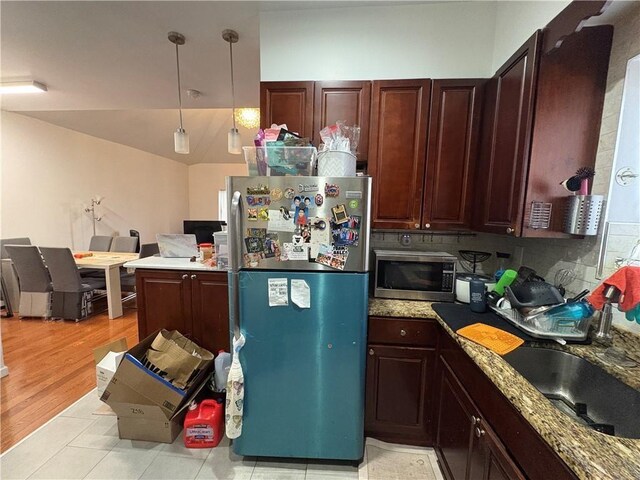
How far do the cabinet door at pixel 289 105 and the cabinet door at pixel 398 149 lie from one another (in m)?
0.43

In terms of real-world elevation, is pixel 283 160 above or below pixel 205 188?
below

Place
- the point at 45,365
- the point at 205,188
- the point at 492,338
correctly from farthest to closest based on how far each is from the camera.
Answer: the point at 205,188, the point at 45,365, the point at 492,338

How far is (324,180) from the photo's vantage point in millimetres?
1337

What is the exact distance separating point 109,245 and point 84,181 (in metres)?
1.31

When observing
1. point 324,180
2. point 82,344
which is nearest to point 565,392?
point 324,180

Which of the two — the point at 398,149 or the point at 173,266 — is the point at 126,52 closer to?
the point at 173,266

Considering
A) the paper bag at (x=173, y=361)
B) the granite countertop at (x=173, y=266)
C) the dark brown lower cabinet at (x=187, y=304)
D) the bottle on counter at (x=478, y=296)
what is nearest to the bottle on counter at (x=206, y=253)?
the granite countertop at (x=173, y=266)

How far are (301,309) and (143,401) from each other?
1196mm

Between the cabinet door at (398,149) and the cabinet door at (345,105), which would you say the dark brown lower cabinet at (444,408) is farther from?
the cabinet door at (345,105)

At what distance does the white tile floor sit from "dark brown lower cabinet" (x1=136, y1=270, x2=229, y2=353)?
25.9 inches

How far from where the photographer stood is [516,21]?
1555 mm

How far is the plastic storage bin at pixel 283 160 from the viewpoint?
1451 millimetres

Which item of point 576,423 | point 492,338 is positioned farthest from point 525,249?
point 576,423

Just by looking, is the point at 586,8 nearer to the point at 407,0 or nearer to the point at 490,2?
the point at 490,2
